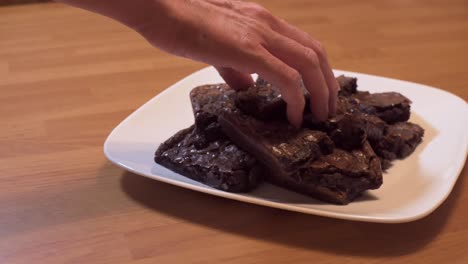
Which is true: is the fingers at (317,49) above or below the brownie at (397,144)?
above

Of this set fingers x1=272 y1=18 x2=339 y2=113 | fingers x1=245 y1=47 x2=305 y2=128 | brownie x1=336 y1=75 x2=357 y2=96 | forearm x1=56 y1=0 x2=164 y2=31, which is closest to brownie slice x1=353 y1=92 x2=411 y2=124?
brownie x1=336 y1=75 x2=357 y2=96

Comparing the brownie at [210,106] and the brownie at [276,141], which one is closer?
the brownie at [276,141]

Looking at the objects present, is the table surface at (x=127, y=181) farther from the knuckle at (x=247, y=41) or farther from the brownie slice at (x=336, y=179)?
the knuckle at (x=247, y=41)

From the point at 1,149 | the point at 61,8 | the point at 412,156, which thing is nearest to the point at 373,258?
the point at 412,156

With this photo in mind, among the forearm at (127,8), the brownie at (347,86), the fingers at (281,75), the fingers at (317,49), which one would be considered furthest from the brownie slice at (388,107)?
the forearm at (127,8)

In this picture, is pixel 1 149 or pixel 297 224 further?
pixel 1 149

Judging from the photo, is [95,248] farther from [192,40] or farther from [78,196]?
[192,40]
